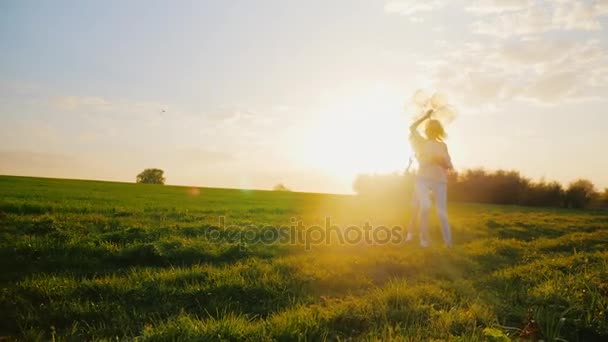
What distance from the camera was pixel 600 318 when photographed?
4.78 metres

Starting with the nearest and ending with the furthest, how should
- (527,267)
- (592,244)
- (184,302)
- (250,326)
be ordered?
1. (250,326)
2. (184,302)
3. (527,267)
4. (592,244)

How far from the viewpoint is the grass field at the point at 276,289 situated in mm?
4422

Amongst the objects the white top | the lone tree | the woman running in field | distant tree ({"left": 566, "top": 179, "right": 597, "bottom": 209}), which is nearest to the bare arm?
the woman running in field

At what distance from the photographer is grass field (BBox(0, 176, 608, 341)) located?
14.5ft

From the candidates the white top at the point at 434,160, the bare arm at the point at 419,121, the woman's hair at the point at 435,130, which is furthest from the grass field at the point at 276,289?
the bare arm at the point at 419,121

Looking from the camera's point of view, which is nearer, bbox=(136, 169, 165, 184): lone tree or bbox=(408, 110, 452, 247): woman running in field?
bbox=(408, 110, 452, 247): woman running in field

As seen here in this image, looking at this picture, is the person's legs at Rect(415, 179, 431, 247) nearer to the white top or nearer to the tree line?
the white top

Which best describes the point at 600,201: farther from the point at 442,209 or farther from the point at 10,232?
the point at 10,232

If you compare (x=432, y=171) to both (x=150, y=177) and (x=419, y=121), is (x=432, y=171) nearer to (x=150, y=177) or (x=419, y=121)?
(x=419, y=121)

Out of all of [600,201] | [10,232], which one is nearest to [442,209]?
[10,232]

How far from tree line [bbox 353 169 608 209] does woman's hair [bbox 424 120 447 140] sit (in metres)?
41.1

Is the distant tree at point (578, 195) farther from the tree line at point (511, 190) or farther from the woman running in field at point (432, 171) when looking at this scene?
the woman running in field at point (432, 171)

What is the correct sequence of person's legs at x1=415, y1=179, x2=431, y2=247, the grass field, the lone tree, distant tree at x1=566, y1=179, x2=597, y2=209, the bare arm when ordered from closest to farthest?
1. the grass field
2. person's legs at x1=415, y1=179, x2=431, y2=247
3. the bare arm
4. distant tree at x1=566, y1=179, x2=597, y2=209
5. the lone tree

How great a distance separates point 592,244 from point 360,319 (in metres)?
11.3
